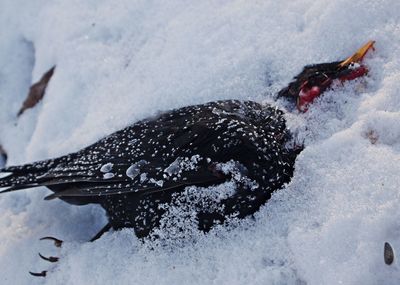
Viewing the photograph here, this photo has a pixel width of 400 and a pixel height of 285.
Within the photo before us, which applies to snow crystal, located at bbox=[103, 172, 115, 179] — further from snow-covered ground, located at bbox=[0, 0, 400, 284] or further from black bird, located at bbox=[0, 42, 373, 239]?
snow-covered ground, located at bbox=[0, 0, 400, 284]

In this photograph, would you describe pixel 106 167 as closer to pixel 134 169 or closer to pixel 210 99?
pixel 134 169

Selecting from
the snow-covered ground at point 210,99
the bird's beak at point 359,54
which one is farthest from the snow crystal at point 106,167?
the bird's beak at point 359,54

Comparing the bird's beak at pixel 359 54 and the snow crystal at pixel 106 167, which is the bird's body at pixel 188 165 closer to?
the snow crystal at pixel 106 167

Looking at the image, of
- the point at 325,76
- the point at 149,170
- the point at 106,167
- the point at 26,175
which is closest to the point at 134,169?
the point at 149,170

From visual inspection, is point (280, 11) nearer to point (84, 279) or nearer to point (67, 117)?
point (67, 117)

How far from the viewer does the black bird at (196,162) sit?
85.1 inches

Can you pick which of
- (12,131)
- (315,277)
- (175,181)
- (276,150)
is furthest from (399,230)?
(12,131)

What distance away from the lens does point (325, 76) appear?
249 centimetres

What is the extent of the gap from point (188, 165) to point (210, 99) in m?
0.69

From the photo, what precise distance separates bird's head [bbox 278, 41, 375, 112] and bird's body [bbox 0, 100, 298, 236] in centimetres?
19

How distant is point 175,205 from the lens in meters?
2.22

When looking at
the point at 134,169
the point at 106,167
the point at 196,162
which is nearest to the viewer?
the point at 196,162

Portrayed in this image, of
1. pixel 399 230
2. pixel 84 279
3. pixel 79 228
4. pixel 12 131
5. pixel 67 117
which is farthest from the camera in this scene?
pixel 12 131

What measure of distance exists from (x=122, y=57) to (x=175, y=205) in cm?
151
